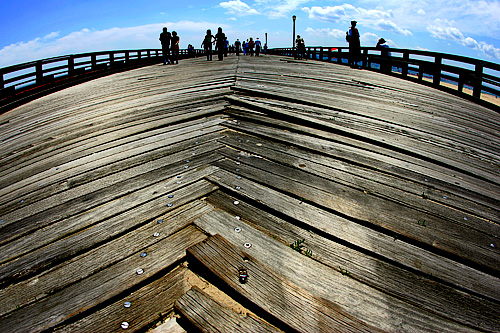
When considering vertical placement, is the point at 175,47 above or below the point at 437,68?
above

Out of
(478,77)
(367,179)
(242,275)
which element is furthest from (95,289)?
(478,77)

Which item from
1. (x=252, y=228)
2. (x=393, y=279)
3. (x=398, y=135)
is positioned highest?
(x=398, y=135)

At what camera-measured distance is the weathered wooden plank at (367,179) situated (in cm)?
229

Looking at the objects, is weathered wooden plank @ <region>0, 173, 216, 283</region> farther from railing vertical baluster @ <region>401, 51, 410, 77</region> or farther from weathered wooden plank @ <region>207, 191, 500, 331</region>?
railing vertical baluster @ <region>401, 51, 410, 77</region>

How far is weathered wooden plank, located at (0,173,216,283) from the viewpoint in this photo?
1649mm

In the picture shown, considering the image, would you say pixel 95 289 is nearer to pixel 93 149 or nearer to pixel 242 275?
pixel 242 275

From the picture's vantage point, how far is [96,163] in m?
2.97

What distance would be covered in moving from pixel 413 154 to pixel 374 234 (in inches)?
73.1

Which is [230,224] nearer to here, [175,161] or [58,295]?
[58,295]

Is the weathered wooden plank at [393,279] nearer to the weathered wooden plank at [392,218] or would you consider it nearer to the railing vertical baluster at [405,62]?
the weathered wooden plank at [392,218]

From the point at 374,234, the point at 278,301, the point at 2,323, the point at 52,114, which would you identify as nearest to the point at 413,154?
the point at 374,234

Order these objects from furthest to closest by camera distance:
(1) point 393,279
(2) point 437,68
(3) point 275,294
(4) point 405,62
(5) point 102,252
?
1. (4) point 405,62
2. (2) point 437,68
3. (5) point 102,252
4. (1) point 393,279
5. (3) point 275,294

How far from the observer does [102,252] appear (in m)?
1.66

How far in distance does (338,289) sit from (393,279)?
1.13 feet
